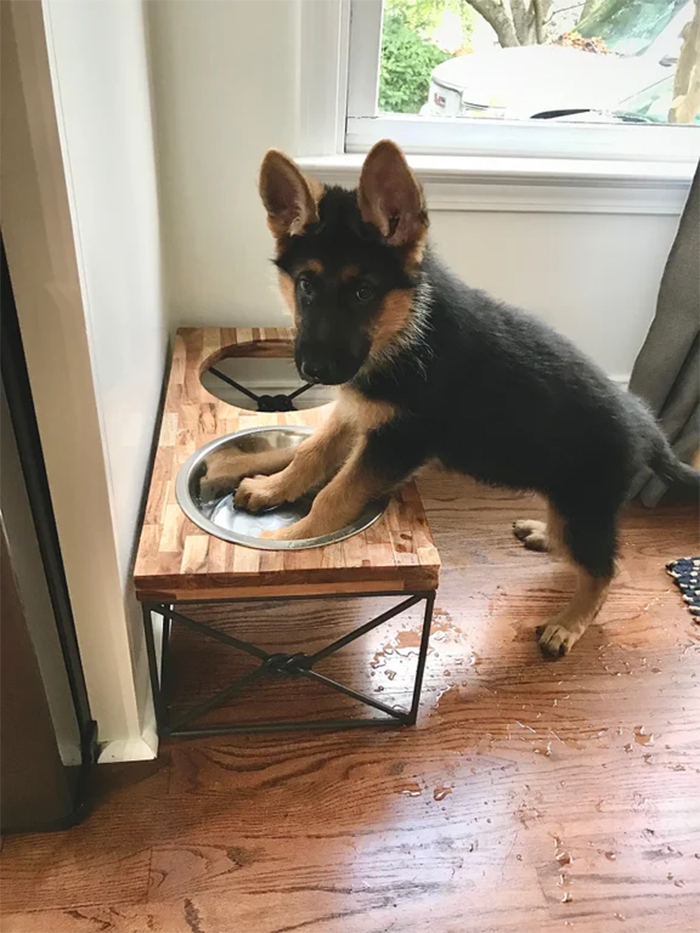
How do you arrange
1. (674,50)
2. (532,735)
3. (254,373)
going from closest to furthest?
1. (532,735)
2. (674,50)
3. (254,373)

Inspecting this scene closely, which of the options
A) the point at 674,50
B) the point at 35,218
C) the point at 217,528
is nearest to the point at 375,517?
the point at 217,528

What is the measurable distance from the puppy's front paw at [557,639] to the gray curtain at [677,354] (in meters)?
0.56

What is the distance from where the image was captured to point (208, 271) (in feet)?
7.70

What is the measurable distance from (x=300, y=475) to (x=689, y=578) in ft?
4.00

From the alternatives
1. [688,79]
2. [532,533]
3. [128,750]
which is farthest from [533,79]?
[128,750]

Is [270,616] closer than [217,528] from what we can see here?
No

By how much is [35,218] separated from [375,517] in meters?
0.90

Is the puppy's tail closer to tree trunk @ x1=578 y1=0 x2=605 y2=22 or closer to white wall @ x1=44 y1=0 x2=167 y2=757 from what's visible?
white wall @ x1=44 y1=0 x2=167 y2=757

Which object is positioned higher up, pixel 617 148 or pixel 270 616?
pixel 617 148

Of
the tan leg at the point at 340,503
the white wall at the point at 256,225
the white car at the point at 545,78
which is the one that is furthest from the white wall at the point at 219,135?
the tan leg at the point at 340,503

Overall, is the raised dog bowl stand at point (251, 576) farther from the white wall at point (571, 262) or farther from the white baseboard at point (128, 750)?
the white wall at point (571, 262)

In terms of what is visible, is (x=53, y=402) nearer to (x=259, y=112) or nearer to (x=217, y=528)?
(x=217, y=528)

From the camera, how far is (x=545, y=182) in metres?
2.27

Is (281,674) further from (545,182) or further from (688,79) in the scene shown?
(688,79)
